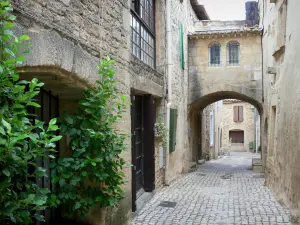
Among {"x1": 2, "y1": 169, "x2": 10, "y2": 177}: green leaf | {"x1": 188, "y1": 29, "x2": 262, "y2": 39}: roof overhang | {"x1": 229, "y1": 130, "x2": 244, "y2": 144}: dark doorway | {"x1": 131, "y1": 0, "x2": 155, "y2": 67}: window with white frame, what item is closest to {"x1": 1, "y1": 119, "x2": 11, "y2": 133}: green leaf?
{"x1": 2, "y1": 169, "x2": 10, "y2": 177}: green leaf

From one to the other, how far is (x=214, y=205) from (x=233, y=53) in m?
6.67

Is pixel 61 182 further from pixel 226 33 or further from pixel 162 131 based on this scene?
pixel 226 33

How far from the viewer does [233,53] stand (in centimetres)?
1183

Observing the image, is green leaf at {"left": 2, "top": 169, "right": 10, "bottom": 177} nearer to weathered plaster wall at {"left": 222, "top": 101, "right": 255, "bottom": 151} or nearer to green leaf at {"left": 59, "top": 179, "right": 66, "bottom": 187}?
green leaf at {"left": 59, "top": 179, "right": 66, "bottom": 187}

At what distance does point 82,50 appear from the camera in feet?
11.9

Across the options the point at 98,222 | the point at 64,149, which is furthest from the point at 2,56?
the point at 98,222

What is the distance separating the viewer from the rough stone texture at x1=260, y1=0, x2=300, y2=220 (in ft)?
19.0

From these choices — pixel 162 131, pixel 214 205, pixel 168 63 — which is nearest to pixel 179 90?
pixel 168 63

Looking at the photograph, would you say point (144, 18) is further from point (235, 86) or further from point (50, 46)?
point (235, 86)

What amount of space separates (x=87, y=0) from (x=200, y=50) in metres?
8.52

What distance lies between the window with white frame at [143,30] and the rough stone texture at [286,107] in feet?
9.27

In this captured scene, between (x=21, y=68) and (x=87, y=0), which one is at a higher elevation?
(x=87, y=0)

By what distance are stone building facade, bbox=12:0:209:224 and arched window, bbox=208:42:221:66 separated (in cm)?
152

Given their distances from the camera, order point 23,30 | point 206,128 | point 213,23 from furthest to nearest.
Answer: point 206,128 → point 213,23 → point 23,30
